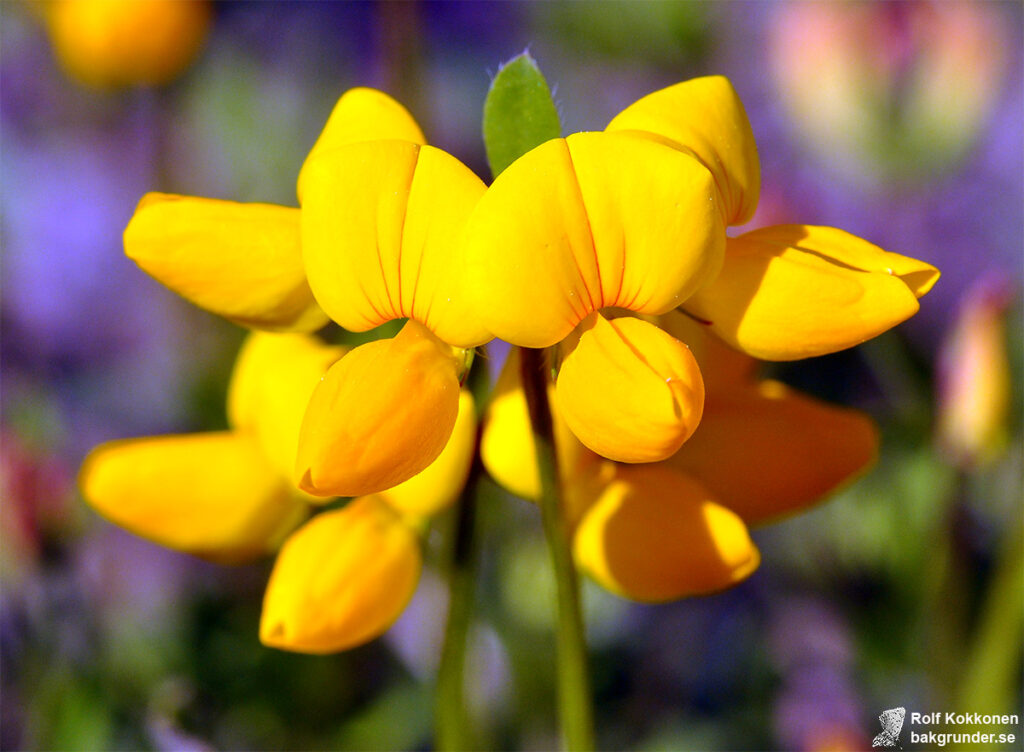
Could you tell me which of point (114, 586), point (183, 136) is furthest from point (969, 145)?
point (114, 586)

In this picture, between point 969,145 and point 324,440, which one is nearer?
point 324,440

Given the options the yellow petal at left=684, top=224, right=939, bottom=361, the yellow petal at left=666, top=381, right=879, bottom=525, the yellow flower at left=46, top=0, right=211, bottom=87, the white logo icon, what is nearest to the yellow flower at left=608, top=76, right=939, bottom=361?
the yellow petal at left=684, top=224, right=939, bottom=361

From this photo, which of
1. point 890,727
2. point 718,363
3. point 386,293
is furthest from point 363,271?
point 890,727

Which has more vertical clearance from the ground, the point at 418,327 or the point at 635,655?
the point at 418,327

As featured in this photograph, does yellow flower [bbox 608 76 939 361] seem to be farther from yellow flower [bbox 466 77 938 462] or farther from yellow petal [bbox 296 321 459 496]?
yellow petal [bbox 296 321 459 496]

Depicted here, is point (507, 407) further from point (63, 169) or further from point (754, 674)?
point (63, 169)

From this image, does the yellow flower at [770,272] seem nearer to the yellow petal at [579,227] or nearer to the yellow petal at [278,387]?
the yellow petal at [579,227]
